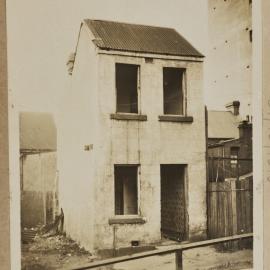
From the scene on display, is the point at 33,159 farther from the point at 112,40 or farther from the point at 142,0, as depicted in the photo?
the point at 142,0

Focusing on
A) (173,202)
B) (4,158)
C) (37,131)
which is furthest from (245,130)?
(4,158)

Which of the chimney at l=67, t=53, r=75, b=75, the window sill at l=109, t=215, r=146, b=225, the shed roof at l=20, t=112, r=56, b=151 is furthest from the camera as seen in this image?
the window sill at l=109, t=215, r=146, b=225

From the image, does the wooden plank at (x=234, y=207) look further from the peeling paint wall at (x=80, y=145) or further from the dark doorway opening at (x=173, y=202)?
the peeling paint wall at (x=80, y=145)

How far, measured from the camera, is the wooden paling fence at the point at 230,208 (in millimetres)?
2164

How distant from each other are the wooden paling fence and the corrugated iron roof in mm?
724

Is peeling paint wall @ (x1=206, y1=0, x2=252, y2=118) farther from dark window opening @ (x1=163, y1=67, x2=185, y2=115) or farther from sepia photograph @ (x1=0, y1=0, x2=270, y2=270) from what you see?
dark window opening @ (x1=163, y1=67, x2=185, y2=115)

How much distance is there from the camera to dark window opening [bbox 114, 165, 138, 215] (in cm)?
194

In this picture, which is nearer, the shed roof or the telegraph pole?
the telegraph pole

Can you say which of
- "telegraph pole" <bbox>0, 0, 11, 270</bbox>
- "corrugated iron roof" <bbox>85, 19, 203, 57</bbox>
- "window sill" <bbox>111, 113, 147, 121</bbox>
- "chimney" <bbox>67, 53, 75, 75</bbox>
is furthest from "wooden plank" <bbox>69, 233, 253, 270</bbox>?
"corrugated iron roof" <bbox>85, 19, 203, 57</bbox>

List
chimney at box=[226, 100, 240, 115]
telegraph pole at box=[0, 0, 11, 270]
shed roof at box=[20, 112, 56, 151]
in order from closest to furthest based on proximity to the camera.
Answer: telegraph pole at box=[0, 0, 11, 270] < shed roof at box=[20, 112, 56, 151] < chimney at box=[226, 100, 240, 115]

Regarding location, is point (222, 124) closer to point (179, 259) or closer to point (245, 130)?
point (245, 130)

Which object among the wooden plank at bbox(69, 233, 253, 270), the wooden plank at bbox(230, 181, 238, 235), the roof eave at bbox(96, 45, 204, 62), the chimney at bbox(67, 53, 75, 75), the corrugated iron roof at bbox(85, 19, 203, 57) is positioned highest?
the corrugated iron roof at bbox(85, 19, 203, 57)

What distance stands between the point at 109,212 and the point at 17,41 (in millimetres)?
852

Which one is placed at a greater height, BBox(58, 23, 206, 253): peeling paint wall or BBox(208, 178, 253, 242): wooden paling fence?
BBox(58, 23, 206, 253): peeling paint wall
